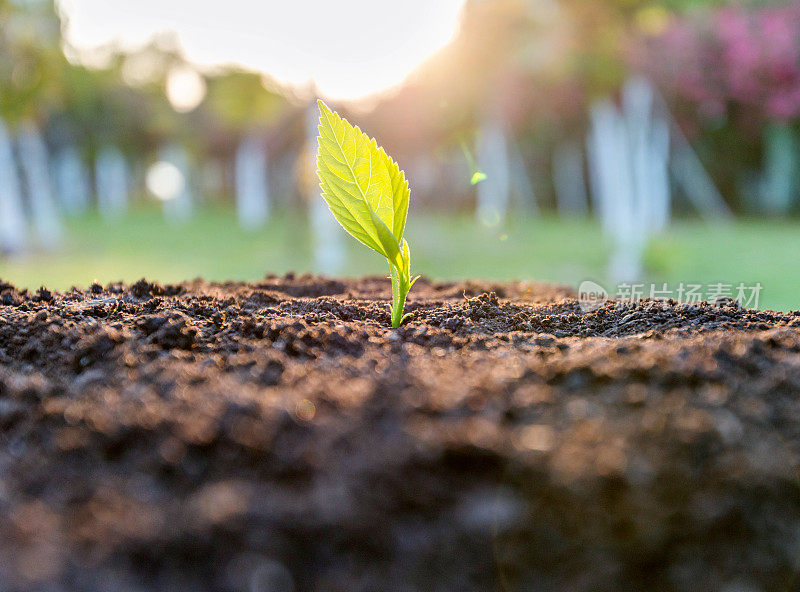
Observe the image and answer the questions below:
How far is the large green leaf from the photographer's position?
5.15ft

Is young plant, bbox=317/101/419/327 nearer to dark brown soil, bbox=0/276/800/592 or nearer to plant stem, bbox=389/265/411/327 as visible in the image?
plant stem, bbox=389/265/411/327

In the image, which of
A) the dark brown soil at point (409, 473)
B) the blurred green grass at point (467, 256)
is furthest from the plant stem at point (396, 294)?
the blurred green grass at point (467, 256)

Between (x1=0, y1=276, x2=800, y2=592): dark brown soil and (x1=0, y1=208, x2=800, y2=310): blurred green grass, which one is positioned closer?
(x1=0, y1=276, x2=800, y2=592): dark brown soil

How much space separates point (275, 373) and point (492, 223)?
10535 millimetres

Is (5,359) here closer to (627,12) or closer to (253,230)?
(627,12)

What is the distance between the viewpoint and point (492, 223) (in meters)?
11.4

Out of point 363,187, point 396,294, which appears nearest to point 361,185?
point 363,187

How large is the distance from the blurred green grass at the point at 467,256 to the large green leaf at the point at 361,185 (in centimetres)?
361

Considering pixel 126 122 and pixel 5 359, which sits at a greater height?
pixel 126 122

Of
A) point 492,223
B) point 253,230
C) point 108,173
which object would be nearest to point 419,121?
point 492,223

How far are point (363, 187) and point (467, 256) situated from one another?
7.33 meters

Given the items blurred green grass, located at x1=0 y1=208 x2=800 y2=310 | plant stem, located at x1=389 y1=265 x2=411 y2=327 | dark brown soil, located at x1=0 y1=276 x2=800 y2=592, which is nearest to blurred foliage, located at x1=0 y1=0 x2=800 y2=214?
blurred green grass, located at x1=0 y1=208 x2=800 y2=310

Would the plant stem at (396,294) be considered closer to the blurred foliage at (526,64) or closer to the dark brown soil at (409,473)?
the dark brown soil at (409,473)

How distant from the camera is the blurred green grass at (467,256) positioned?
6789mm
